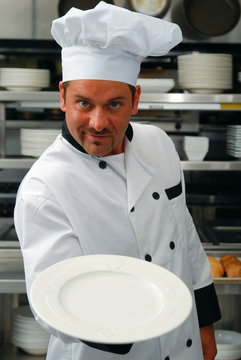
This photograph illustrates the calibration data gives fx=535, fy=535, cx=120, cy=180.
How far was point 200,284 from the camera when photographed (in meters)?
1.76

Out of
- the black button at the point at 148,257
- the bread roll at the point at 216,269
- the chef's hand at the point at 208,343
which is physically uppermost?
the black button at the point at 148,257

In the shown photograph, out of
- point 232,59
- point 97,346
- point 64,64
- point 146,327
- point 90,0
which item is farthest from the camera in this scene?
point 232,59

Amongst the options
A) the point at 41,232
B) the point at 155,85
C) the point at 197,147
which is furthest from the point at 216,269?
the point at 41,232

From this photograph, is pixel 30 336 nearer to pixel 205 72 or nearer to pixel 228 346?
pixel 228 346

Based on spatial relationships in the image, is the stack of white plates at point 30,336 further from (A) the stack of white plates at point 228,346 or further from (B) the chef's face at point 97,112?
(B) the chef's face at point 97,112

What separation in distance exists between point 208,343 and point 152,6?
1.82 metres

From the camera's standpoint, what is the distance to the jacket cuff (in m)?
1.76

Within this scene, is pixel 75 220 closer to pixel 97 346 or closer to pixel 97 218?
pixel 97 218

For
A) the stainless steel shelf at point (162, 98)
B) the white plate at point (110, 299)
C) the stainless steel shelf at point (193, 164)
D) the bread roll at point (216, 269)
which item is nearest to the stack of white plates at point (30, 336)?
the stainless steel shelf at point (193, 164)

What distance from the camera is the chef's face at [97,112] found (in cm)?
133

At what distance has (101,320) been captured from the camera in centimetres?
111

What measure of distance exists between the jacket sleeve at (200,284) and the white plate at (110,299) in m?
0.56

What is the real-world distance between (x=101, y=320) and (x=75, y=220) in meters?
0.38

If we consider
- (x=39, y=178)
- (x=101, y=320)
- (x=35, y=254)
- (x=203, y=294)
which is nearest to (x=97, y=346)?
(x=101, y=320)
